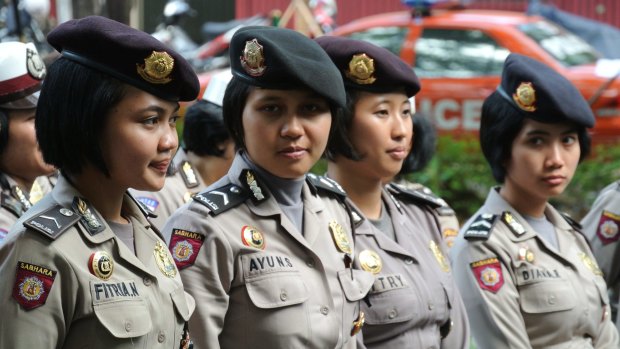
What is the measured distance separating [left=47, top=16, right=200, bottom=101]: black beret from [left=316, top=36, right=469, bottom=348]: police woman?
1.17 m

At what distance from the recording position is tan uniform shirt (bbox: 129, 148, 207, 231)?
4.88 meters

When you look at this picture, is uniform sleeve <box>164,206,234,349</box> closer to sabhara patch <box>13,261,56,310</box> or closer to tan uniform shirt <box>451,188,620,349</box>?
sabhara patch <box>13,261,56,310</box>

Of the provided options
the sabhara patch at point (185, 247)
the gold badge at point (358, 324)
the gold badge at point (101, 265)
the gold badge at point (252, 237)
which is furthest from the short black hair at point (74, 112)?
the gold badge at point (358, 324)

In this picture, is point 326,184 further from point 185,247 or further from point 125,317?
point 125,317

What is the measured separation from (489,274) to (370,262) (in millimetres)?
677

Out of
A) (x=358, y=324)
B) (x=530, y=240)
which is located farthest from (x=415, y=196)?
(x=358, y=324)

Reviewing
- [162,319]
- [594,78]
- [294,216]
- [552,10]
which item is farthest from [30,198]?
[552,10]

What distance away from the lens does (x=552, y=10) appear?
1281 centimetres

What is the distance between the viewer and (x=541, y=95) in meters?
4.46

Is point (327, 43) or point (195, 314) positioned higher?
point (327, 43)

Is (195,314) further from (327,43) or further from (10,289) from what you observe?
(327,43)

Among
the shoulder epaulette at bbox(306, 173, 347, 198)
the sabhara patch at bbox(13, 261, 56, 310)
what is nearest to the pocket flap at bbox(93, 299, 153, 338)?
the sabhara patch at bbox(13, 261, 56, 310)

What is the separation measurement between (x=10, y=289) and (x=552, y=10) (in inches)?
428

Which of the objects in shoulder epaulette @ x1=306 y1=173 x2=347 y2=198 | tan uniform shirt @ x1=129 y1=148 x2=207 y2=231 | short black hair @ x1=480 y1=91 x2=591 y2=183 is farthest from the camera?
tan uniform shirt @ x1=129 y1=148 x2=207 y2=231
